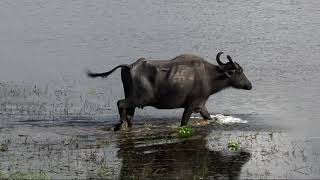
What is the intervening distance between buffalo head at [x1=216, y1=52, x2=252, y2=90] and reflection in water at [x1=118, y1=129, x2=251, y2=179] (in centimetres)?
194

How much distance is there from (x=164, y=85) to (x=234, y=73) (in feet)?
5.71

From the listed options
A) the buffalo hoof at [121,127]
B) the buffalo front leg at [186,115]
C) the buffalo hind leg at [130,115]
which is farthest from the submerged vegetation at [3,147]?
the buffalo front leg at [186,115]

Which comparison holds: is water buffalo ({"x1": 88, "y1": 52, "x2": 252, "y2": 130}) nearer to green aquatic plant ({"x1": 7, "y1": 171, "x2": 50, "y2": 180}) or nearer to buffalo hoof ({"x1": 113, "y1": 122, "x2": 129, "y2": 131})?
buffalo hoof ({"x1": 113, "y1": 122, "x2": 129, "y2": 131})

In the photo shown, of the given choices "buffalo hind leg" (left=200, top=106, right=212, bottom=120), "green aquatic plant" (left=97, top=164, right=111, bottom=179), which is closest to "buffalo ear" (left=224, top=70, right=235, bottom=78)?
"buffalo hind leg" (left=200, top=106, right=212, bottom=120)

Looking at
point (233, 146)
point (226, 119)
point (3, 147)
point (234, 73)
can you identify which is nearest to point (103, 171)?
point (3, 147)

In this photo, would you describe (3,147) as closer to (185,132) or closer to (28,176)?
(28,176)

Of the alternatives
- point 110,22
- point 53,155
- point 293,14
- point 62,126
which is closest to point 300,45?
point 293,14

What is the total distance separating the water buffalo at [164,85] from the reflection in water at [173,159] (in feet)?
2.44

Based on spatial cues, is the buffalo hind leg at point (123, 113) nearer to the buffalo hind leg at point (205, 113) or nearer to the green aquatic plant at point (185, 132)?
the green aquatic plant at point (185, 132)

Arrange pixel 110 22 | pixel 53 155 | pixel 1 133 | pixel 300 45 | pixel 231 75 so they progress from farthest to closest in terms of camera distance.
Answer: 1. pixel 110 22
2. pixel 300 45
3. pixel 231 75
4. pixel 1 133
5. pixel 53 155

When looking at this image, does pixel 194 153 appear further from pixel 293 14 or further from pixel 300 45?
pixel 293 14

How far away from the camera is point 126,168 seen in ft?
34.7

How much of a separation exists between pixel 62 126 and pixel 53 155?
7.91 ft

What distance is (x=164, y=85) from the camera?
13391 mm
